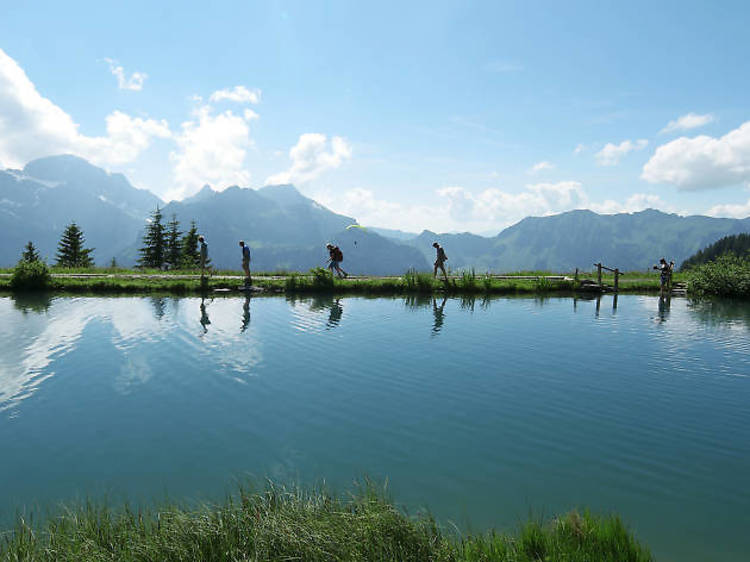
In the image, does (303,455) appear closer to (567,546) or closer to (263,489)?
(263,489)

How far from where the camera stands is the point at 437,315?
25.9m

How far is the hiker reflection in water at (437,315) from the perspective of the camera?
21.9 m

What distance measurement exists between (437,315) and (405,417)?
15018mm

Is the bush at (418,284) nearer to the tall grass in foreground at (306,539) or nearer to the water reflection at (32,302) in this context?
the water reflection at (32,302)

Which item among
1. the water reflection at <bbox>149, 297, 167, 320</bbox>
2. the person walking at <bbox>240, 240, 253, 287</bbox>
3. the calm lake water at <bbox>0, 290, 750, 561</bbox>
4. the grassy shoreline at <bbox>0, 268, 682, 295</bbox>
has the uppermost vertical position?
the person walking at <bbox>240, 240, 253, 287</bbox>

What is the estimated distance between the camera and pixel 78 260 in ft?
255

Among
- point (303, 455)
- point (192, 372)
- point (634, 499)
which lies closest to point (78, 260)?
point (192, 372)

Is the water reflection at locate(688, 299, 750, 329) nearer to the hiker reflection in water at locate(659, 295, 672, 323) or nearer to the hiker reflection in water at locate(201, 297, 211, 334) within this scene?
the hiker reflection in water at locate(659, 295, 672, 323)

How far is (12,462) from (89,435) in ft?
4.79

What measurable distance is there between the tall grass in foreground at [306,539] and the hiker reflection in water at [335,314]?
15344 millimetres

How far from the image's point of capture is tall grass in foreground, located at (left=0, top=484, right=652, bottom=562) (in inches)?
225

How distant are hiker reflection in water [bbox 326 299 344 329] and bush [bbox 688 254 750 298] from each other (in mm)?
31094

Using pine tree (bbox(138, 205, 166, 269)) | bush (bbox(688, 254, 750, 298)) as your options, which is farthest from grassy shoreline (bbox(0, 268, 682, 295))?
pine tree (bbox(138, 205, 166, 269))

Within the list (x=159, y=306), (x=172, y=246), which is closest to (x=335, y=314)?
(x=159, y=306)
